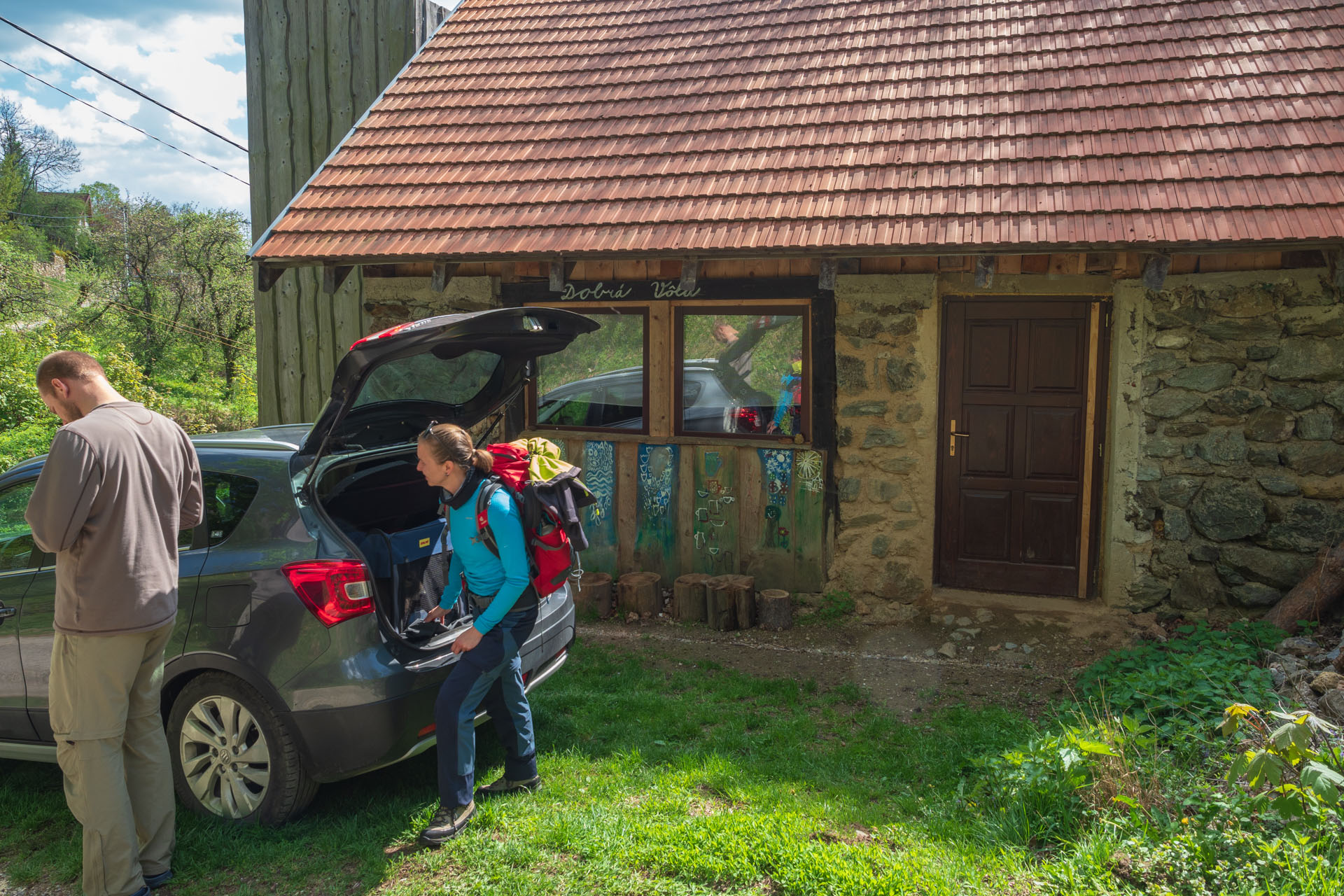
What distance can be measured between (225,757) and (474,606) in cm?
118

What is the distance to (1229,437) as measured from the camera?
6.16 metres

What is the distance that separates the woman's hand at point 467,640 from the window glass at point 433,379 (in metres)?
1.40

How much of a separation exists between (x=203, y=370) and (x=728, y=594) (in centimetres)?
2634

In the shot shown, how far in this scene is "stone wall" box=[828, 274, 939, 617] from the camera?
21.9ft

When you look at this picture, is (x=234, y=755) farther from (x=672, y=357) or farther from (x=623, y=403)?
(x=672, y=357)

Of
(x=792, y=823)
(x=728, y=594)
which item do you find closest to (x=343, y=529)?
(x=792, y=823)

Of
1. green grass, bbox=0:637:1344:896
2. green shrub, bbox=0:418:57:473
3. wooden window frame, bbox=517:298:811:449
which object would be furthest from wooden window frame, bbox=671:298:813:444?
green shrub, bbox=0:418:57:473

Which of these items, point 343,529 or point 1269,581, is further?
point 1269,581

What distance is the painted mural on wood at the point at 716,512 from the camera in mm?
7195

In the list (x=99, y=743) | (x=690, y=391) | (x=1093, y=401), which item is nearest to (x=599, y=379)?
(x=690, y=391)

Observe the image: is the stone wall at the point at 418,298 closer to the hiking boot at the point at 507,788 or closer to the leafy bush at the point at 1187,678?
the hiking boot at the point at 507,788

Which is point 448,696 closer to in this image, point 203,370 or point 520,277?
point 520,277

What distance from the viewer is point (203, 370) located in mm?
28391

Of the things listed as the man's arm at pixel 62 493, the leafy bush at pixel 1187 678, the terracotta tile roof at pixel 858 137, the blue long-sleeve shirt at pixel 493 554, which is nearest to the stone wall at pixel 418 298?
the terracotta tile roof at pixel 858 137
